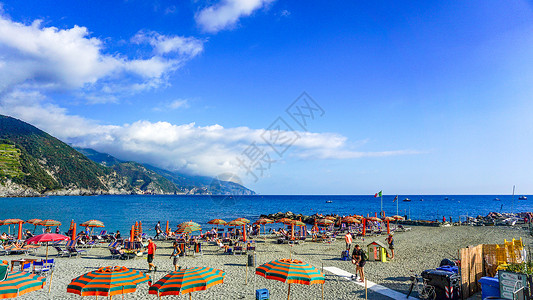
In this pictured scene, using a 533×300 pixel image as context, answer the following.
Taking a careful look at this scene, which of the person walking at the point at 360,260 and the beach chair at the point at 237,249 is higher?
the person walking at the point at 360,260

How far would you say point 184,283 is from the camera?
288 inches

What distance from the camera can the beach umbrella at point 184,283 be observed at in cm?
723

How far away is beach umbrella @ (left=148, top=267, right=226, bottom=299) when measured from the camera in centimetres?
723

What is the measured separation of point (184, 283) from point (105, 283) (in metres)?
1.88

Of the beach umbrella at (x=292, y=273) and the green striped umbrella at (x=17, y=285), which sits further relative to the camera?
the beach umbrella at (x=292, y=273)

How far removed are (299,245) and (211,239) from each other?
25.4ft

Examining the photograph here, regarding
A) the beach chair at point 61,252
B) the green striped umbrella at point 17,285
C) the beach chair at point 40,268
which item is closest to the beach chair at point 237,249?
the beach chair at point 40,268

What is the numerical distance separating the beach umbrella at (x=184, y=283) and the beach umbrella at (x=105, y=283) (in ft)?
2.08

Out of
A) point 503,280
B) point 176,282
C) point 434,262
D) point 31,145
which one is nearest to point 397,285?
point 503,280

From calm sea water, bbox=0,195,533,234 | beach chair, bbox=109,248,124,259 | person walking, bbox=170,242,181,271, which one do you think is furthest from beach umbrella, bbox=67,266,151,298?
calm sea water, bbox=0,195,533,234

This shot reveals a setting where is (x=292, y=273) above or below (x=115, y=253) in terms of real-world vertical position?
above

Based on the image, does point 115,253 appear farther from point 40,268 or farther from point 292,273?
point 292,273

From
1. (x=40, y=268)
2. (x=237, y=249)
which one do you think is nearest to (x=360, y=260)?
(x=237, y=249)

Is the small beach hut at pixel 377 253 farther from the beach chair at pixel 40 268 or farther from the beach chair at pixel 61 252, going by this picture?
the beach chair at pixel 61 252
